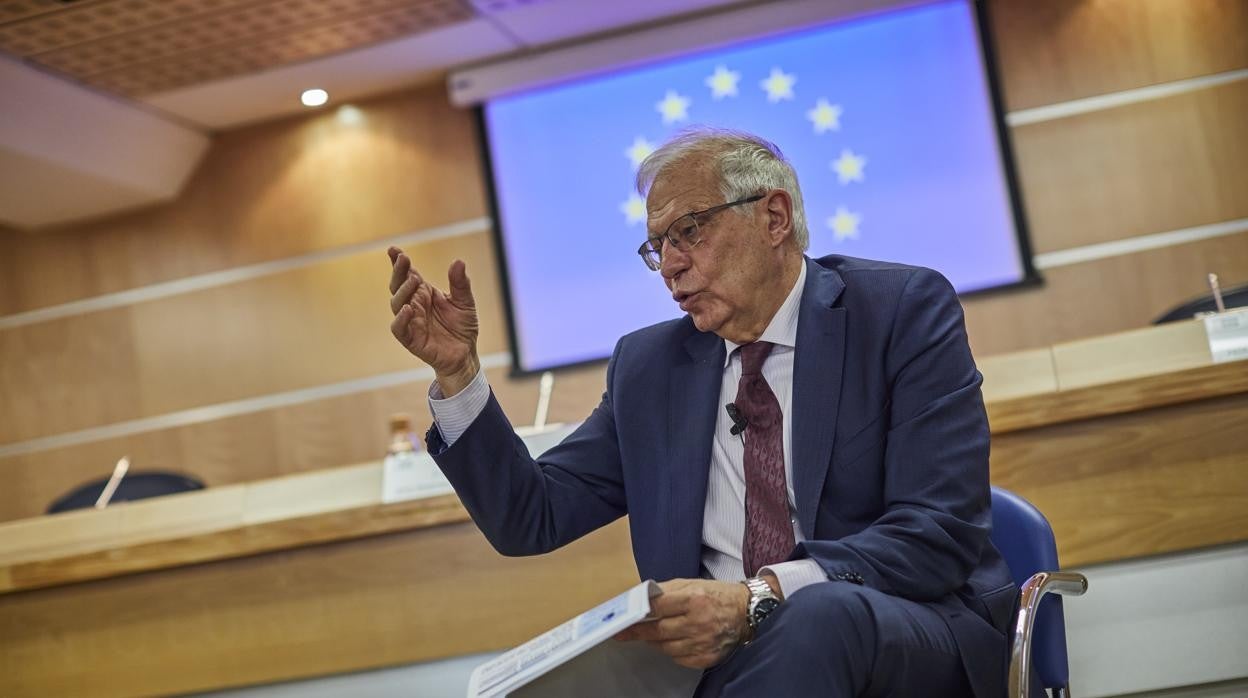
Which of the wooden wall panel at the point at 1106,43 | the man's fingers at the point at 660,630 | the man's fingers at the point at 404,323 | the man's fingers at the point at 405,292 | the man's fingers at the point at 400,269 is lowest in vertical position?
the man's fingers at the point at 660,630

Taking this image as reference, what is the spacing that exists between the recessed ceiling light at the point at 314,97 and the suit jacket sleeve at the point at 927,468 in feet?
13.2

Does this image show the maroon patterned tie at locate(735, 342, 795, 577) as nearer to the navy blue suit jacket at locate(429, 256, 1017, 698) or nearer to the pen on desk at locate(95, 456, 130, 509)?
the navy blue suit jacket at locate(429, 256, 1017, 698)

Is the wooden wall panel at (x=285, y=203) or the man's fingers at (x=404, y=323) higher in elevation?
the wooden wall panel at (x=285, y=203)

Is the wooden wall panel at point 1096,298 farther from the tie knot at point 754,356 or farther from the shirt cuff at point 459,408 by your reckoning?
the shirt cuff at point 459,408

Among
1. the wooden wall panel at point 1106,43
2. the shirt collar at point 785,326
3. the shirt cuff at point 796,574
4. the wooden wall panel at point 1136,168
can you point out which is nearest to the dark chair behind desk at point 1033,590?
the shirt cuff at point 796,574

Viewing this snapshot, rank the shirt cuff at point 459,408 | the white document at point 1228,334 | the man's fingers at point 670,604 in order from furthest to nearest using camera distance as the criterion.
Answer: the white document at point 1228,334, the shirt cuff at point 459,408, the man's fingers at point 670,604

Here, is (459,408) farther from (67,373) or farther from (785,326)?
(67,373)

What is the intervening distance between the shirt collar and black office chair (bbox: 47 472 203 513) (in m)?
2.70

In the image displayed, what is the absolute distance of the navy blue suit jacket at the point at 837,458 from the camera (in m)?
1.42

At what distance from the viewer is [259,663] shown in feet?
8.32

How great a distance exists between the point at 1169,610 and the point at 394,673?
1.55m

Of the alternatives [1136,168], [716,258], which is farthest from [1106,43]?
[716,258]

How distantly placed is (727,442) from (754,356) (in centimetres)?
14

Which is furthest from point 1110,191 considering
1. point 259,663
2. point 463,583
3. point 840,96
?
point 259,663
